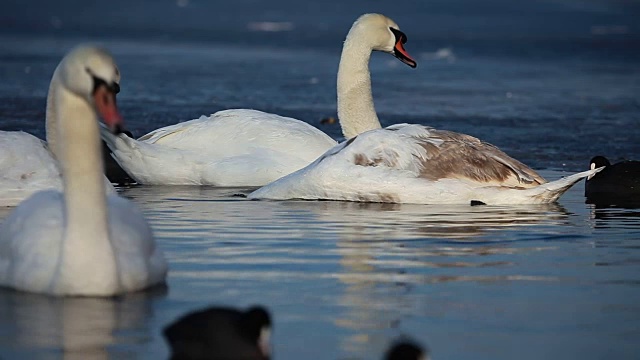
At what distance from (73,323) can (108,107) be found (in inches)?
34.7

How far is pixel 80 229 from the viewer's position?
6211 millimetres

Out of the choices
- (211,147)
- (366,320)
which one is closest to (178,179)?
(211,147)

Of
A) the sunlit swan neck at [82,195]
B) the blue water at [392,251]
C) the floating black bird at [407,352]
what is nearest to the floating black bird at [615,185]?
the blue water at [392,251]

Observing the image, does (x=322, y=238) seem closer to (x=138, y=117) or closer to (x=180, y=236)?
(x=180, y=236)

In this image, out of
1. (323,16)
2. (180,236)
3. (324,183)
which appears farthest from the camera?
(323,16)

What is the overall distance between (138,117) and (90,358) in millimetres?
11357

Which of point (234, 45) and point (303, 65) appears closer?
point (303, 65)

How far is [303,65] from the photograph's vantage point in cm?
2627

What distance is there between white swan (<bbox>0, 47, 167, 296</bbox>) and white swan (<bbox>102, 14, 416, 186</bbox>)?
501cm

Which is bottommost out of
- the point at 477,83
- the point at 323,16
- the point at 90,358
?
the point at 90,358

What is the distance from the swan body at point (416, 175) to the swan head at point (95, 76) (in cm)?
430

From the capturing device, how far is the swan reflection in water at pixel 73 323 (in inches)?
214

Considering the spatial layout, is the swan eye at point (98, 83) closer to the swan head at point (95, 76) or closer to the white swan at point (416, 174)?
the swan head at point (95, 76)

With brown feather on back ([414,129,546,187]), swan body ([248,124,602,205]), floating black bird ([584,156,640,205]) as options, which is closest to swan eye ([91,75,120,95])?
swan body ([248,124,602,205])
